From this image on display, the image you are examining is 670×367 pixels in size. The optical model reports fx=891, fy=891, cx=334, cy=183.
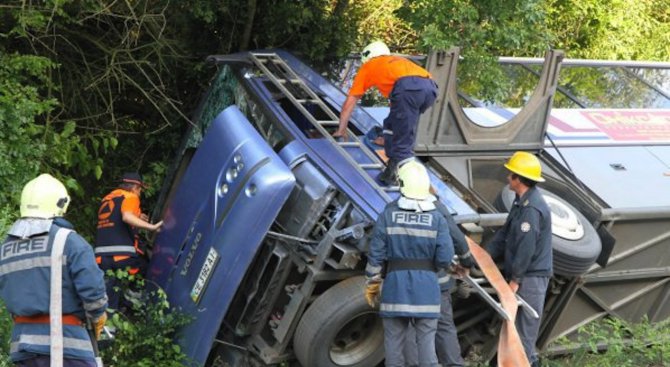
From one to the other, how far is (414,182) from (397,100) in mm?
961

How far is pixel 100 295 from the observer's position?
4016mm

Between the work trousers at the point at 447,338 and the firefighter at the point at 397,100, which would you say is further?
the firefighter at the point at 397,100

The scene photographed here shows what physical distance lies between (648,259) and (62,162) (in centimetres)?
421

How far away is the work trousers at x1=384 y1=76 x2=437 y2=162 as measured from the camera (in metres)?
5.52

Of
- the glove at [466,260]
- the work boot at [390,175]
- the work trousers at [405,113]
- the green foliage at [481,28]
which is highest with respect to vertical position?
the green foliage at [481,28]

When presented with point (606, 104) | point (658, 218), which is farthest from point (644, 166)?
point (606, 104)

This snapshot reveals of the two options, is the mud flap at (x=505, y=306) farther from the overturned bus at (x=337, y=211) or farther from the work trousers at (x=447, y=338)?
the work trousers at (x=447, y=338)

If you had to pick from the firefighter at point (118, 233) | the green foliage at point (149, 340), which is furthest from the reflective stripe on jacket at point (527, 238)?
the firefighter at point (118, 233)

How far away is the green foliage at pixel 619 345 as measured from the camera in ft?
18.3

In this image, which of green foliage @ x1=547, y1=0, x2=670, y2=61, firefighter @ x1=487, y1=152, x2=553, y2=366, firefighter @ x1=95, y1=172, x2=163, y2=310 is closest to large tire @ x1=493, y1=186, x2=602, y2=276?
firefighter @ x1=487, y1=152, x2=553, y2=366

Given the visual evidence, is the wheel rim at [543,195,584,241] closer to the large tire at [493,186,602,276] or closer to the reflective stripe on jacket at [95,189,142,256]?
the large tire at [493,186,602,276]

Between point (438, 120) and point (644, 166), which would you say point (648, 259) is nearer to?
point (644, 166)

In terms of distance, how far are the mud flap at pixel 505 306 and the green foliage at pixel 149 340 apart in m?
1.77

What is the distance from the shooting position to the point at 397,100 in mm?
5559
